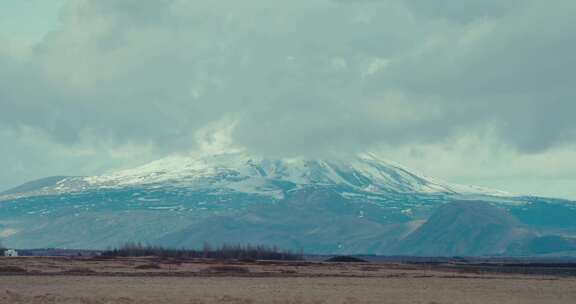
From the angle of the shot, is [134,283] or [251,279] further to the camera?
[251,279]

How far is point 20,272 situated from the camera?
127m

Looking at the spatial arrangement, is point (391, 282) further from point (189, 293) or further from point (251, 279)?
point (189, 293)

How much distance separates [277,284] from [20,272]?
35903mm

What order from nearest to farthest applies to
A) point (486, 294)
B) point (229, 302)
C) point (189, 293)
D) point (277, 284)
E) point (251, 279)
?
1. point (229, 302)
2. point (189, 293)
3. point (486, 294)
4. point (277, 284)
5. point (251, 279)

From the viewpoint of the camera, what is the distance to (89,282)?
104625mm

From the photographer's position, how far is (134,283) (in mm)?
104250

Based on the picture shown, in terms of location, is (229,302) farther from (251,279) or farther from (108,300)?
(251,279)

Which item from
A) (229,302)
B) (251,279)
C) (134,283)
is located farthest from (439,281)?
(229,302)

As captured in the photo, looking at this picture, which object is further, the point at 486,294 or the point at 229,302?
the point at 486,294

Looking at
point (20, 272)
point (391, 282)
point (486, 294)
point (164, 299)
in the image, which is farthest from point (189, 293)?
point (20, 272)

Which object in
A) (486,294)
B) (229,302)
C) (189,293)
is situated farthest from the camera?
(486,294)

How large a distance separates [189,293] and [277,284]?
786 inches

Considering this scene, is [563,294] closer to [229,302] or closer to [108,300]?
[229,302]

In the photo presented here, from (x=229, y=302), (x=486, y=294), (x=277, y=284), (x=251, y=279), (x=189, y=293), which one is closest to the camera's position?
(x=229, y=302)
